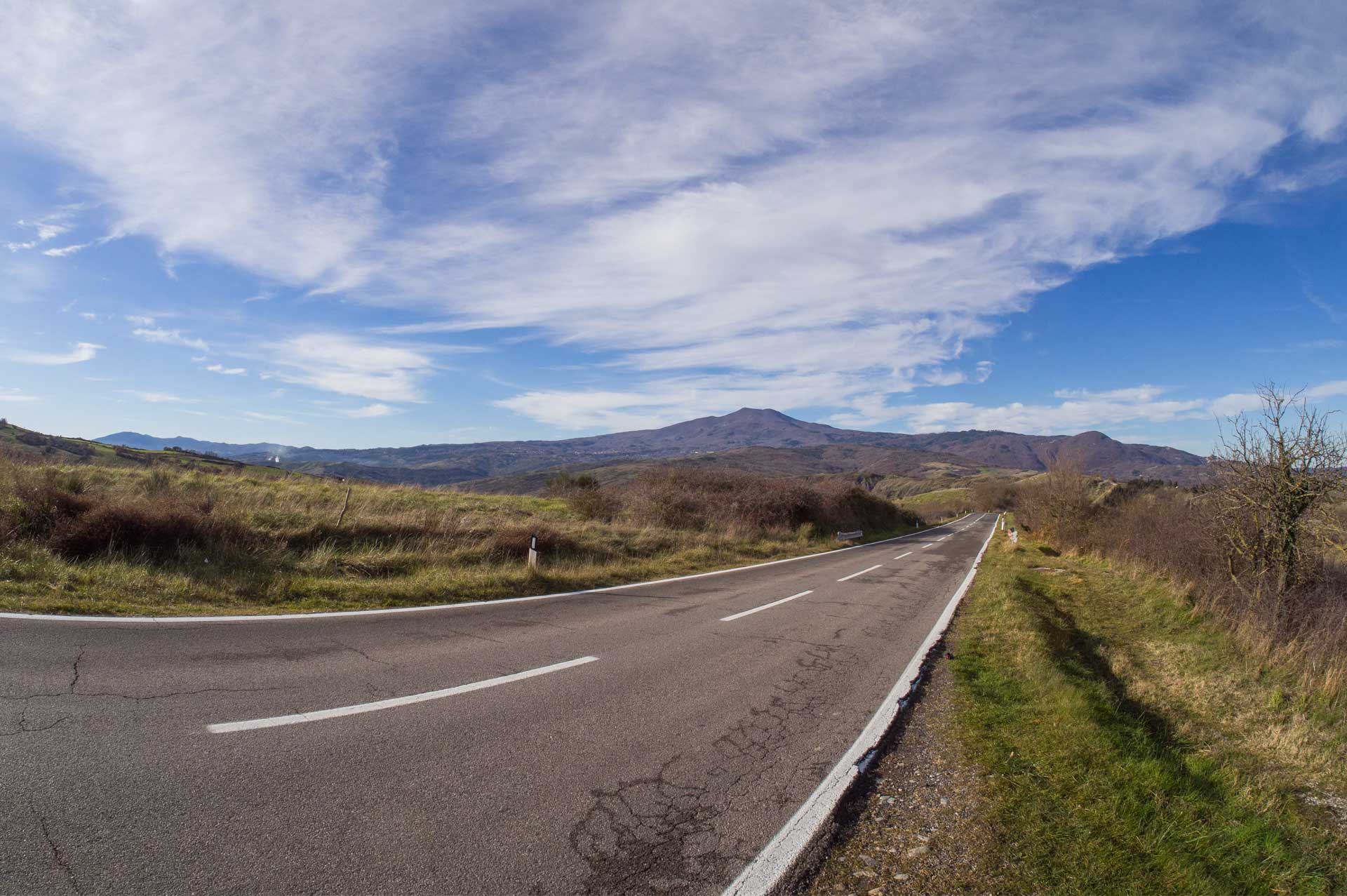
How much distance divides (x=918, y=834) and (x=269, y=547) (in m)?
10.3

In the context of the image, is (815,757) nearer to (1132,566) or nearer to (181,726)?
(181,726)

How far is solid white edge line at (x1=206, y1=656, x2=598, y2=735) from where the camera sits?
3.95 m

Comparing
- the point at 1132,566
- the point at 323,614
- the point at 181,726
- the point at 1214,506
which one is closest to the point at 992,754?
the point at 181,726

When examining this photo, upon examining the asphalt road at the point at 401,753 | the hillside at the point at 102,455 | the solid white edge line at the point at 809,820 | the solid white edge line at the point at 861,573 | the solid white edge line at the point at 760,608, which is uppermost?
the hillside at the point at 102,455

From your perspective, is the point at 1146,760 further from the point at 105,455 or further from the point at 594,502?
the point at 105,455

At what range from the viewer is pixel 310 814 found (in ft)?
9.99

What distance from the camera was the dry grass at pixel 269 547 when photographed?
750 cm

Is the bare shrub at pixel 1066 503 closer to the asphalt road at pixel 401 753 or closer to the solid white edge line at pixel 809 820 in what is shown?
the asphalt road at pixel 401 753

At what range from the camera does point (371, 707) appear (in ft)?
14.8

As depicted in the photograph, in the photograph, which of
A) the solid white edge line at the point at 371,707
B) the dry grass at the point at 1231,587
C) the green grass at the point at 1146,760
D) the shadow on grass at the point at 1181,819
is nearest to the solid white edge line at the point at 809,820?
the green grass at the point at 1146,760

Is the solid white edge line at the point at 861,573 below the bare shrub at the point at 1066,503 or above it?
below

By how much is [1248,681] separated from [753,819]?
825 cm

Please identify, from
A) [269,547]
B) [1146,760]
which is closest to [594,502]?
[269,547]

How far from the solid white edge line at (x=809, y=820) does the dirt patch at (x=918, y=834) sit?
5.1 inches
